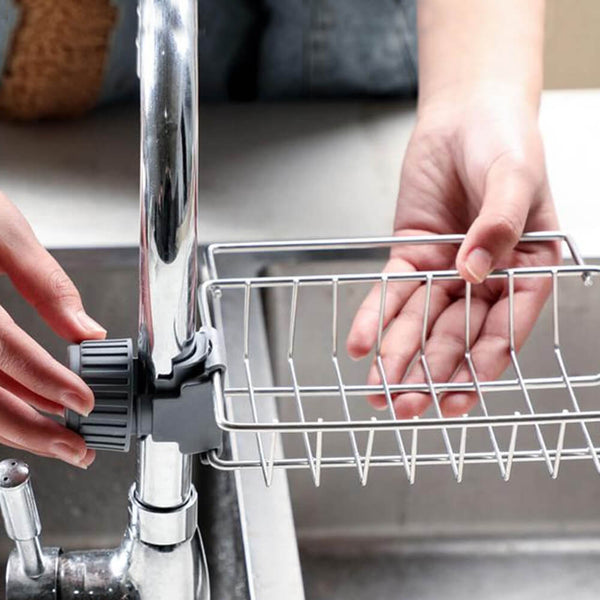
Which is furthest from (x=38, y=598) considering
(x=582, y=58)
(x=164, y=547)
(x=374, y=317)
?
(x=582, y=58)

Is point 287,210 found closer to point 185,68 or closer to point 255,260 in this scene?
point 255,260

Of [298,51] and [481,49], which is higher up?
[298,51]

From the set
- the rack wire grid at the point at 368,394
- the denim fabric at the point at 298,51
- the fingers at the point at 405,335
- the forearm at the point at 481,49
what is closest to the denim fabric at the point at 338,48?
the denim fabric at the point at 298,51

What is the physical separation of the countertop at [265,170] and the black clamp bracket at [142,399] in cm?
37

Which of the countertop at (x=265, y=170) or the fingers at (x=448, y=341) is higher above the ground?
the countertop at (x=265, y=170)

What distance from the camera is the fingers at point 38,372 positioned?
46cm

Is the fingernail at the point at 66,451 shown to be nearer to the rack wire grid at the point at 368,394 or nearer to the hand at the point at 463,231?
the rack wire grid at the point at 368,394

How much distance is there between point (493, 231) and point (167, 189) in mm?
233

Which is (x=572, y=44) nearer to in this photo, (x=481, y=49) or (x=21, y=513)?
(x=481, y=49)

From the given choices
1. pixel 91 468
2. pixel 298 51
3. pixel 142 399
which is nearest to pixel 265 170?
pixel 298 51

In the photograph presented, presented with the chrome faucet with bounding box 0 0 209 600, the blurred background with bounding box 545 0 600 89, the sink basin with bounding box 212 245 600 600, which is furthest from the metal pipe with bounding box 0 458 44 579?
the blurred background with bounding box 545 0 600 89

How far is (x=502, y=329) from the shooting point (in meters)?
0.69

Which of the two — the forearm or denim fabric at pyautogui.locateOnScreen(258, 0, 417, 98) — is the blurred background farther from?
the forearm

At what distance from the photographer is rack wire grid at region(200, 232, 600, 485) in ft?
1.54
